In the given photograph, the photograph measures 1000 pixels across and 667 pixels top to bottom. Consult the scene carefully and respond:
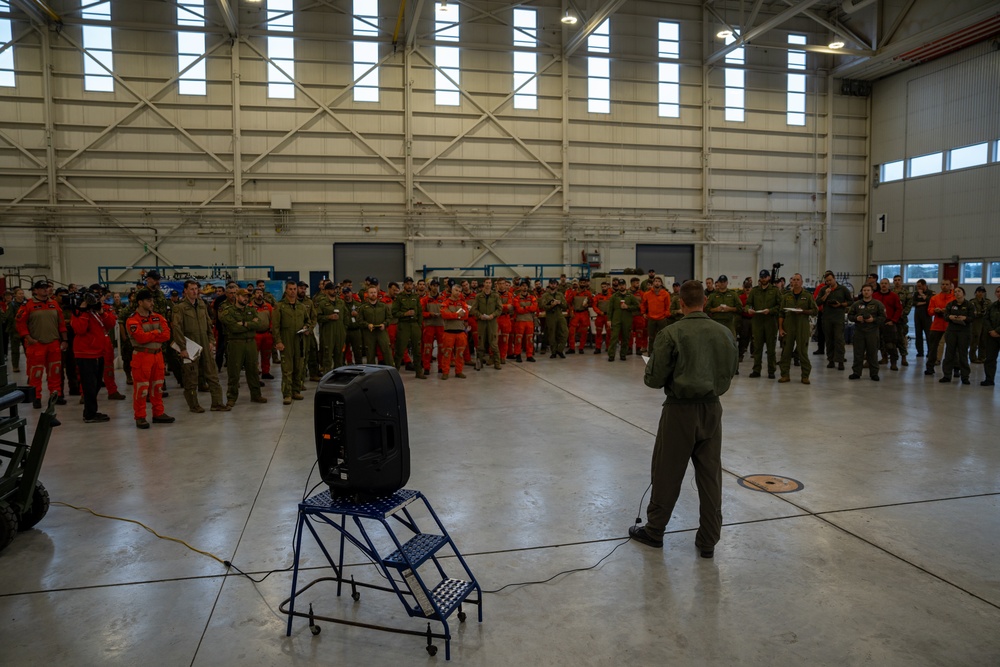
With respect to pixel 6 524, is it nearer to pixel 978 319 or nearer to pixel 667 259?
pixel 978 319

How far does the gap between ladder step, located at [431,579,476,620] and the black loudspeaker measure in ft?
1.86

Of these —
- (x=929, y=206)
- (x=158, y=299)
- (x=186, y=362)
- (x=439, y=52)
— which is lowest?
(x=186, y=362)

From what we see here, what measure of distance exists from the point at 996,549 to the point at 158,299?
1023 cm

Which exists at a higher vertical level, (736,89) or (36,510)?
(736,89)

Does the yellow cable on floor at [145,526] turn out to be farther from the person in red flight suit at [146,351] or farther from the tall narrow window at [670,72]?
the tall narrow window at [670,72]

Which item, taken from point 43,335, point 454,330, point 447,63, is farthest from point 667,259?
point 43,335

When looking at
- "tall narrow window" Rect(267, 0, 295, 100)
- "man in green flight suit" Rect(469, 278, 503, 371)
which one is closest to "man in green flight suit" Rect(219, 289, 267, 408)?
"man in green flight suit" Rect(469, 278, 503, 371)

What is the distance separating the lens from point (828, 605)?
11.2 ft

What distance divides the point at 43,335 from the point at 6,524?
18.1ft

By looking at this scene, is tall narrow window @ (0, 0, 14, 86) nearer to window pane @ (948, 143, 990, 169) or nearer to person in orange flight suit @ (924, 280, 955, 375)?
person in orange flight suit @ (924, 280, 955, 375)

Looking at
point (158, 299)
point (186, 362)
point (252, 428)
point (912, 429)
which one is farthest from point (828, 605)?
point (158, 299)

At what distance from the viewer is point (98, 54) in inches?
718

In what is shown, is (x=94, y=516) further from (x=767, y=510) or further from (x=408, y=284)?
(x=408, y=284)

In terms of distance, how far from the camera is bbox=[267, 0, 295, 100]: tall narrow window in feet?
Result: 62.4
